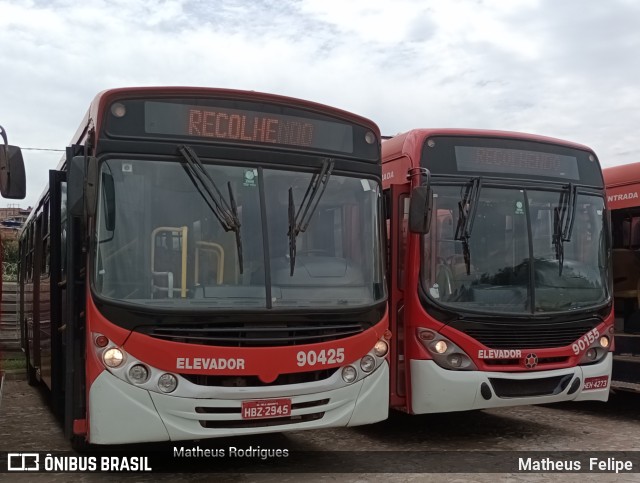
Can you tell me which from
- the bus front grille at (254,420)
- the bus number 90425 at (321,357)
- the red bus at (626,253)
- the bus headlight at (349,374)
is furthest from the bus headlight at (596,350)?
the bus front grille at (254,420)

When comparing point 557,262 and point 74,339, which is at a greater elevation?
point 557,262

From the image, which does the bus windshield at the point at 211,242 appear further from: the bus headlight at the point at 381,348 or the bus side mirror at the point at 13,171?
the bus side mirror at the point at 13,171


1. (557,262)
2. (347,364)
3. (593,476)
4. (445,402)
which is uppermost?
(557,262)

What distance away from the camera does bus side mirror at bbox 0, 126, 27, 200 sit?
5664 millimetres

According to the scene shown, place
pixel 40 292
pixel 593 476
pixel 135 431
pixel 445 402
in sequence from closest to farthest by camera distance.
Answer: pixel 135 431 → pixel 593 476 → pixel 445 402 → pixel 40 292

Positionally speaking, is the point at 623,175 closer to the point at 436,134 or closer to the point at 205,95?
the point at 436,134

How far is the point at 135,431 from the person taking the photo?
16.8 ft

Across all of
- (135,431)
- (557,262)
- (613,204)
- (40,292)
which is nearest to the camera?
(135,431)

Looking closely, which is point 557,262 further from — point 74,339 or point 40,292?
point 40,292

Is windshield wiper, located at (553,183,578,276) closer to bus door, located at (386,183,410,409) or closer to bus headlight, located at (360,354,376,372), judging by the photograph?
bus door, located at (386,183,410,409)

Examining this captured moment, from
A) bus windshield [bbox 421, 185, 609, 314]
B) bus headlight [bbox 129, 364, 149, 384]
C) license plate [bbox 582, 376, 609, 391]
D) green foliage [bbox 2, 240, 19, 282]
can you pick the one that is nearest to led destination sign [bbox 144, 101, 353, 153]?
bus windshield [bbox 421, 185, 609, 314]

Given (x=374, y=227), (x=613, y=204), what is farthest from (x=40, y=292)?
(x=613, y=204)

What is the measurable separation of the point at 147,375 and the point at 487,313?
3292 millimetres

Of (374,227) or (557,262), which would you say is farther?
(557,262)
